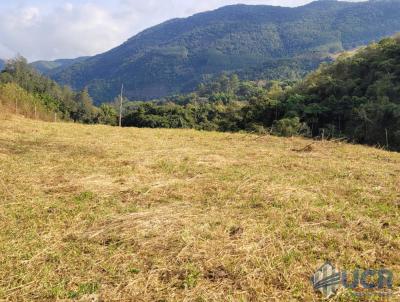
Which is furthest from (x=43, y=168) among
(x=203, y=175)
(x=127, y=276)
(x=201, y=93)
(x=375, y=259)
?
(x=201, y=93)

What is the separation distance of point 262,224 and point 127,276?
1.83 meters

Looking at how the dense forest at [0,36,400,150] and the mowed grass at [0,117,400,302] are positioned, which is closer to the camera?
the mowed grass at [0,117,400,302]

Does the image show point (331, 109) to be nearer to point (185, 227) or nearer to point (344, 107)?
point (344, 107)

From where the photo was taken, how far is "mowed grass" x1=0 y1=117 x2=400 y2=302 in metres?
3.04

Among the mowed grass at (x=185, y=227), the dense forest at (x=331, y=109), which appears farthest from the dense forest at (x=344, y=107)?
the mowed grass at (x=185, y=227)

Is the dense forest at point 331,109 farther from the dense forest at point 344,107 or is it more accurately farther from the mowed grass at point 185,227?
the mowed grass at point 185,227

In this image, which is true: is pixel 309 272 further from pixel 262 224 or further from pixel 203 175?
pixel 203 175

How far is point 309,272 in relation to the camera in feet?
10.7

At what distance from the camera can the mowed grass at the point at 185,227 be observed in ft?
9.99

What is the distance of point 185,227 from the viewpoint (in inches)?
164

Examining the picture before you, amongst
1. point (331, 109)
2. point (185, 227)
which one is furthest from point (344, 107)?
point (185, 227)

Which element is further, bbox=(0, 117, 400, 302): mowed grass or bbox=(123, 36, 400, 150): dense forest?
bbox=(123, 36, 400, 150): dense forest

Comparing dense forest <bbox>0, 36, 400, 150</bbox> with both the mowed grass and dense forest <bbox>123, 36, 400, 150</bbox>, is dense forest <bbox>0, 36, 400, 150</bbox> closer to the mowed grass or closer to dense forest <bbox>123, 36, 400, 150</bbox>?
dense forest <bbox>123, 36, 400, 150</bbox>

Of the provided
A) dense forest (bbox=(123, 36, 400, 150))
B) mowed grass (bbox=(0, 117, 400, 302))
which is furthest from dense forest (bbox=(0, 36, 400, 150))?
Result: mowed grass (bbox=(0, 117, 400, 302))
